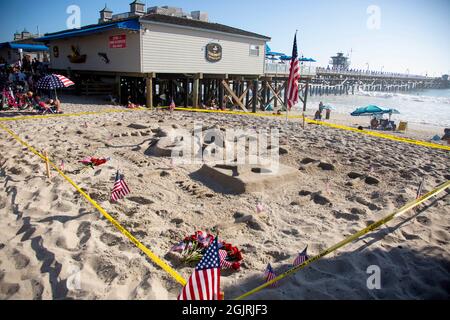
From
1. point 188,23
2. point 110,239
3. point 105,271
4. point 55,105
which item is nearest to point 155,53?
point 188,23

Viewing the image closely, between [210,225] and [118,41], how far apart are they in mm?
15150

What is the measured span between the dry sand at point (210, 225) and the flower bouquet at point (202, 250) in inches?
5.5

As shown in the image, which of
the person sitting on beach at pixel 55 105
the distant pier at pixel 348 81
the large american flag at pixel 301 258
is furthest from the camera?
the distant pier at pixel 348 81

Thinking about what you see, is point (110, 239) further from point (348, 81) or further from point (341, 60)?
point (341, 60)

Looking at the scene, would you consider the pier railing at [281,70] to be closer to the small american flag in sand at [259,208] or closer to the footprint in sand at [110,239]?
the small american flag in sand at [259,208]

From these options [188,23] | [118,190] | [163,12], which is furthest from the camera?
[163,12]

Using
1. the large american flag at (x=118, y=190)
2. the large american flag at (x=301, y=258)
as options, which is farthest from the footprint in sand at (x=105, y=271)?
the large american flag at (x=301, y=258)

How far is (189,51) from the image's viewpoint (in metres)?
18.0

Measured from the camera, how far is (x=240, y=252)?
421 cm

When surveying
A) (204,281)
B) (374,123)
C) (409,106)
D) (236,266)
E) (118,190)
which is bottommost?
(236,266)

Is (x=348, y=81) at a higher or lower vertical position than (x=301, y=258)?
higher

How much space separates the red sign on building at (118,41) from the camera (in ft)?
54.2

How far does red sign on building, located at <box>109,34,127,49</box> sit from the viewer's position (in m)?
16.5

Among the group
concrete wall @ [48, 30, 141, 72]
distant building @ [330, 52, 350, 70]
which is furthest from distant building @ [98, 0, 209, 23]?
distant building @ [330, 52, 350, 70]
